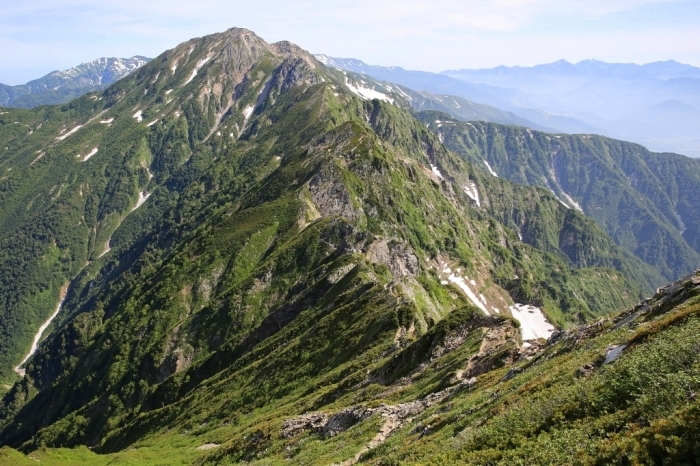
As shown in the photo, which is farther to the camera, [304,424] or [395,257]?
[395,257]

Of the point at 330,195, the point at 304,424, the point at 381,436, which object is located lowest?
the point at 304,424

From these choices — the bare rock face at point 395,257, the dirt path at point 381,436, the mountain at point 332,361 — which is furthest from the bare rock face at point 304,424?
the bare rock face at point 395,257

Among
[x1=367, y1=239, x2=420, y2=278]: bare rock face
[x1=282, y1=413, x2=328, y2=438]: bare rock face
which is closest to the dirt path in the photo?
[x1=282, y1=413, x2=328, y2=438]: bare rock face

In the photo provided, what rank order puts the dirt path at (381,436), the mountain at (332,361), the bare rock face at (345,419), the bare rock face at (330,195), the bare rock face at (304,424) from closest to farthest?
the mountain at (332,361) → the dirt path at (381,436) → the bare rock face at (345,419) → the bare rock face at (304,424) → the bare rock face at (330,195)

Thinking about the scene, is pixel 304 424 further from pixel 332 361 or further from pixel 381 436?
pixel 332 361

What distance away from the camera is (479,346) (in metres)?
51.6

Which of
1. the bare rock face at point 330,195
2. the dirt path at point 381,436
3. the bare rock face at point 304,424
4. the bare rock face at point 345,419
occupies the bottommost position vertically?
the bare rock face at point 304,424

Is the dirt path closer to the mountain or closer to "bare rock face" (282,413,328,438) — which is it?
the mountain

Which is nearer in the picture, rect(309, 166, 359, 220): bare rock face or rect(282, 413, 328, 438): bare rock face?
rect(282, 413, 328, 438): bare rock face

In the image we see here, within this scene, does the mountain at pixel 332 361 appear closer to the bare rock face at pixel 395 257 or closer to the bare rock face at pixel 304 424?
the bare rock face at pixel 304 424

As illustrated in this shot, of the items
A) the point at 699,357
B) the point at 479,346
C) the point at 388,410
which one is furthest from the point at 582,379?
the point at 479,346

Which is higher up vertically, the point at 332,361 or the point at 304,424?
the point at 304,424

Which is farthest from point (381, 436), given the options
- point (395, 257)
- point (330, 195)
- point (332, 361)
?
point (330, 195)

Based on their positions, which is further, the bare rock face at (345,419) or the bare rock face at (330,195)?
the bare rock face at (330,195)
